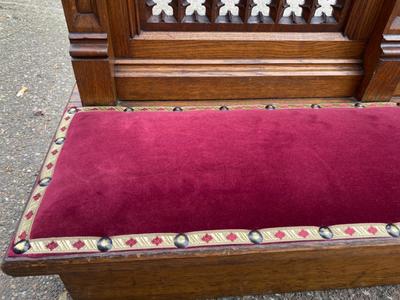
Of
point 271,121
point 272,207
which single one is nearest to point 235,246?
point 272,207

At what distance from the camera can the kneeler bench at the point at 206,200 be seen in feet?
3.03

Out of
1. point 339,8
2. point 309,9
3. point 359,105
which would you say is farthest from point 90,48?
point 359,105

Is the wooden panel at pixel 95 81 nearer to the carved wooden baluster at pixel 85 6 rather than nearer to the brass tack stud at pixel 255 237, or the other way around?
the carved wooden baluster at pixel 85 6

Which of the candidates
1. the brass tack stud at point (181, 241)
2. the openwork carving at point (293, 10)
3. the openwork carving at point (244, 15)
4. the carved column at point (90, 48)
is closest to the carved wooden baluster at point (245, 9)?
the openwork carving at point (244, 15)

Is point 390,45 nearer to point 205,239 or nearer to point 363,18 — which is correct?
point 363,18

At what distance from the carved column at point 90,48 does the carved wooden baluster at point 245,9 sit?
18.2 inches

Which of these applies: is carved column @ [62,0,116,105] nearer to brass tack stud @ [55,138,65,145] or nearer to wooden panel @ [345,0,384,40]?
brass tack stud @ [55,138,65,145]

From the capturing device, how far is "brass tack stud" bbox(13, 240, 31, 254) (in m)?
0.90

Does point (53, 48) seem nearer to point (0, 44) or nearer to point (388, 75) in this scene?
point (0, 44)

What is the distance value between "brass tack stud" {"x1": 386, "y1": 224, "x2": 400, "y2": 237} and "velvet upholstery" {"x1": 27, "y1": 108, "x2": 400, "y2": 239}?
16mm

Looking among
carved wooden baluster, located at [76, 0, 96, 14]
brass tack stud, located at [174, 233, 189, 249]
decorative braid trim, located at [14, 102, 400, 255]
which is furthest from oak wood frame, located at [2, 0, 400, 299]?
brass tack stud, located at [174, 233, 189, 249]

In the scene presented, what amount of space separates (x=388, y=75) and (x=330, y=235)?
2.43ft

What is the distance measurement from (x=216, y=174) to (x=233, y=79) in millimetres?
469

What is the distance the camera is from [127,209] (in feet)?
3.08
